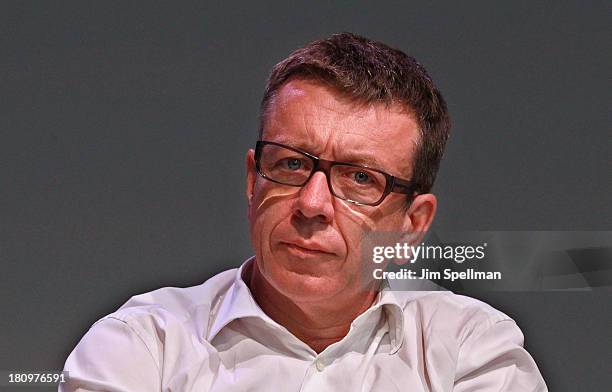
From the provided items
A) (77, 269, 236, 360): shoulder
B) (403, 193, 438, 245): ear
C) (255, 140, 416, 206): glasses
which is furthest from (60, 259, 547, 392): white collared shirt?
(255, 140, 416, 206): glasses

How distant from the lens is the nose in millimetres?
1633

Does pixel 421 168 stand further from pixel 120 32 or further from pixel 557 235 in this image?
pixel 120 32

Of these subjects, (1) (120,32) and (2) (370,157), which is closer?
(2) (370,157)

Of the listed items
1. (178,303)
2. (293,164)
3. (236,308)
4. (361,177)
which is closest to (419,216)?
(361,177)

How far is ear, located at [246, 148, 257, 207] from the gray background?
51 mm

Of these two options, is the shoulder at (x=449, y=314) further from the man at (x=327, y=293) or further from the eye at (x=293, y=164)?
the eye at (x=293, y=164)

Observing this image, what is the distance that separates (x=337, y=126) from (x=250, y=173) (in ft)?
0.71

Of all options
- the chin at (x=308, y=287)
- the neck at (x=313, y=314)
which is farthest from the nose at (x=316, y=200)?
the neck at (x=313, y=314)

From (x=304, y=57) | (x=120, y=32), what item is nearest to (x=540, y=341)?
(x=304, y=57)

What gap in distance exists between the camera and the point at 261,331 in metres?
1.79

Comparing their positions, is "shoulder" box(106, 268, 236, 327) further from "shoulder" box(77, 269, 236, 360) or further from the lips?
the lips

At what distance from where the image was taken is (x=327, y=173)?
167 centimetres

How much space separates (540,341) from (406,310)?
27 cm

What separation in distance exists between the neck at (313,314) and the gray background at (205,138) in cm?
14
